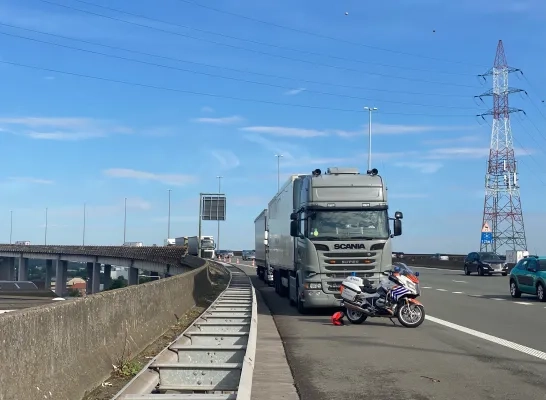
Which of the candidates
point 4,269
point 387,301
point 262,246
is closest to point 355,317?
point 387,301

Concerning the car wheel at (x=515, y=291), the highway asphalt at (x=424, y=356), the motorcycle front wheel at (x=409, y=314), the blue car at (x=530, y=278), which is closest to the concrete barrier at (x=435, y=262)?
the car wheel at (x=515, y=291)

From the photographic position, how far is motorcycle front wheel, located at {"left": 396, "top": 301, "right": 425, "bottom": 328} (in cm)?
1599

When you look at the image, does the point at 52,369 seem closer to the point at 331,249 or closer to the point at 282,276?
the point at 331,249

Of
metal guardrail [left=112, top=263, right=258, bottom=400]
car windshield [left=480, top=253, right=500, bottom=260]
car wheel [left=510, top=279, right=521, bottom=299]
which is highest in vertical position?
car windshield [left=480, top=253, right=500, bottom=260]

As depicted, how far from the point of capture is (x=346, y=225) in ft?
61.5

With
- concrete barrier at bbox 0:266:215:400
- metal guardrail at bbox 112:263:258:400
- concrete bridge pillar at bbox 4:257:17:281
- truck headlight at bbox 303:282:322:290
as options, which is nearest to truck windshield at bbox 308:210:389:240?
truck headlight at bbox 303:282:322:290

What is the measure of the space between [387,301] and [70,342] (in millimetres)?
10373

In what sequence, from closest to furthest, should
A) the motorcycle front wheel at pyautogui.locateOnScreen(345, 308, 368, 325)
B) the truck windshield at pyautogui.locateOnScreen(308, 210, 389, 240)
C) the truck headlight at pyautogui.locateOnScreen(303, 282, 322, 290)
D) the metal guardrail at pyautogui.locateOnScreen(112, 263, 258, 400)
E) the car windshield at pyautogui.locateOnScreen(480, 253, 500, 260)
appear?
1. the metal guardrail at pyautogui.locateOnScreen(112, 263, 258, 400)
2. the motorcycle front wheel at pyautogui.locateOnScreen(345, 308, 368, 325)
3. the truck headlight at pyautogui.locateOnScreen(303, 282, 322, 290)
4. the truck windshield at pyautogui.locateOnScreen(308, 210, 389, 240)
5. the car windshield at pyautogui.locateOnScreen(480, 253, 500, 260)

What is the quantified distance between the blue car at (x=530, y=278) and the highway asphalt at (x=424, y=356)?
13.9ft

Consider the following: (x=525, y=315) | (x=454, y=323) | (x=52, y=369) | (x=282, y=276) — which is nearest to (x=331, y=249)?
(x=454, y=323)

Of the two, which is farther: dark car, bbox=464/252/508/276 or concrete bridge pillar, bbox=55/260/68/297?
concrete bridge pillar, bbox=55/260/68/297

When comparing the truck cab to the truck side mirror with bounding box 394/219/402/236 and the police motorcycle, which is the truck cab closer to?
the truck side mirror with bounding box 394/219/402/236

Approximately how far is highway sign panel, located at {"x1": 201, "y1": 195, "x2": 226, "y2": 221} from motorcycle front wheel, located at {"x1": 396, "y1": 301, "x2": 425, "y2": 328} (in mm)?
51030

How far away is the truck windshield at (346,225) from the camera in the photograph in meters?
18.6
